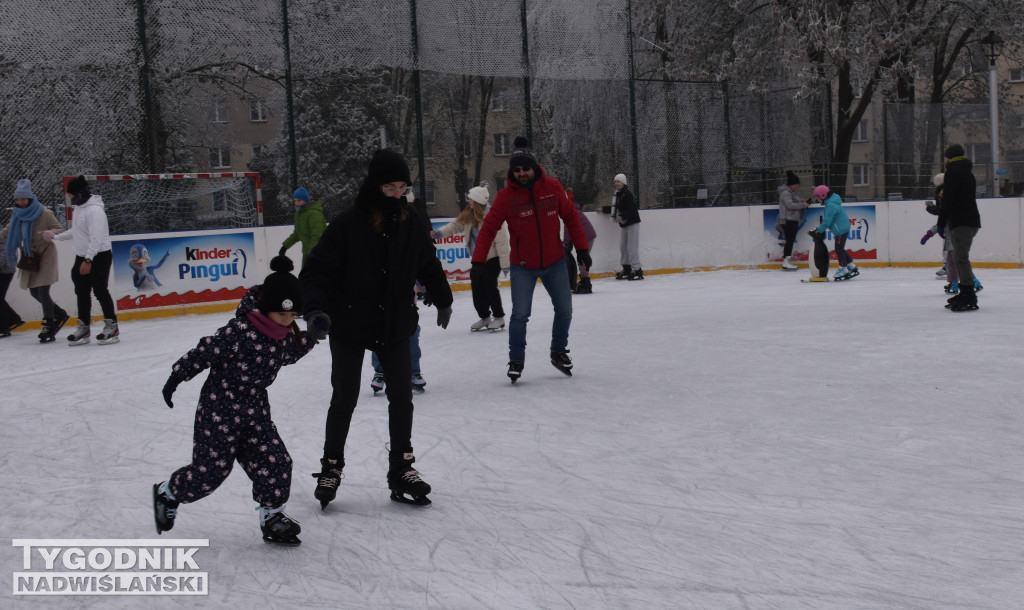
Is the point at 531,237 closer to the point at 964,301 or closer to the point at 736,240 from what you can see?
the point at 964,301

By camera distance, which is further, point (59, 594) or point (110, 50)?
point (110, 50)

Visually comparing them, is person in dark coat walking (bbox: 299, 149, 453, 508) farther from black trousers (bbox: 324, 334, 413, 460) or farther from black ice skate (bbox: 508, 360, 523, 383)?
black ice skate (bbox: 508, 360, 523, 383)

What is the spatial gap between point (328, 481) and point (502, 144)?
42.0 ft

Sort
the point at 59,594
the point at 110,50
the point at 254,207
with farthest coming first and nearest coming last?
1. the point at 254,207
2. the point at 110,50
3. the point at 59,594

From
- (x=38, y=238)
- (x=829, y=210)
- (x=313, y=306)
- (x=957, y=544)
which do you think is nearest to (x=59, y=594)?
(x=313, y=306)

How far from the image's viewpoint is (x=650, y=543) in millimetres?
3984

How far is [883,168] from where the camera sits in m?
18.2

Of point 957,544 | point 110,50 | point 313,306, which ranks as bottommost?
point 957,544

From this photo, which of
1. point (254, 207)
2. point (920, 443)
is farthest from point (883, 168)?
point (920, 443)

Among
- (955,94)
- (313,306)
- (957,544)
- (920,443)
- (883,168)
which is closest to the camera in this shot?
(957,544)

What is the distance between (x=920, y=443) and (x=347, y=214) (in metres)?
3.04

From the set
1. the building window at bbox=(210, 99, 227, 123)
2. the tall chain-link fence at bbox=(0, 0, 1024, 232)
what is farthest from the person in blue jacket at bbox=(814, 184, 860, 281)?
the building window at bbox=(210, 99, 227, 123)

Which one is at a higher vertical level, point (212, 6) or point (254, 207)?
point (212, 6)

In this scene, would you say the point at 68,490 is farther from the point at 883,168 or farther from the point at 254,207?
the point at 883,168
